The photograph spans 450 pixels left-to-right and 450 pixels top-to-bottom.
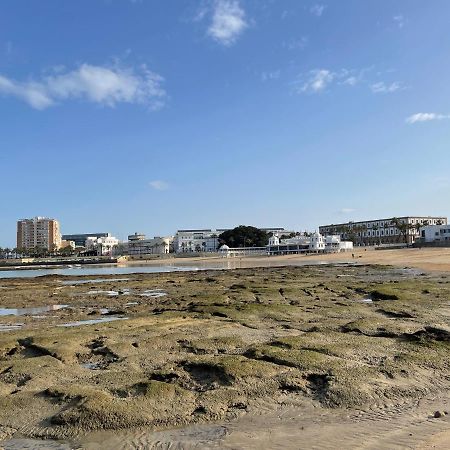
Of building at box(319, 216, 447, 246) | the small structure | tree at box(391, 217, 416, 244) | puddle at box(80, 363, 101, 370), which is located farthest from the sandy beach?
building at box(319, 216, 447, 246)

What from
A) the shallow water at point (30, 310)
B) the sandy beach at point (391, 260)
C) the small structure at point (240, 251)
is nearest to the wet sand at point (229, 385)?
the shallow water at point (30, 310)

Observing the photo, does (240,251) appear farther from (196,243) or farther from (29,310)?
(29,310)

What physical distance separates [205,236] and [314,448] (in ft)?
626

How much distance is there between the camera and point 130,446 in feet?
19.2

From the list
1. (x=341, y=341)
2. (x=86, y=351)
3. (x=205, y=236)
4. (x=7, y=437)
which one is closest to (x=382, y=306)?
(x=341, y=341)

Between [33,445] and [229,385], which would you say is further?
[229,385]

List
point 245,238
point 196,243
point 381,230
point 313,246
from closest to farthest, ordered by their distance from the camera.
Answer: point 313,246
point 245,238
point 381,230
point 196,243

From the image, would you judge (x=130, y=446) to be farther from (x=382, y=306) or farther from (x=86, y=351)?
(x=382, y=306)

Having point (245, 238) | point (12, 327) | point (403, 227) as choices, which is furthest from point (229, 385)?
point (403, 227)

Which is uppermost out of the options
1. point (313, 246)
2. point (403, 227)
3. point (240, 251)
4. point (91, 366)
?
point (403, 227)

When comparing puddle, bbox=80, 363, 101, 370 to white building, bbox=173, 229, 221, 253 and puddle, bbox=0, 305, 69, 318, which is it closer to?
puddle, bbox=0, 305, 69, 318

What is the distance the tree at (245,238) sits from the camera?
501ft

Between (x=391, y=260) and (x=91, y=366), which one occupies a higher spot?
(x=91, y=366)

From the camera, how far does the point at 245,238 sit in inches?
5999
